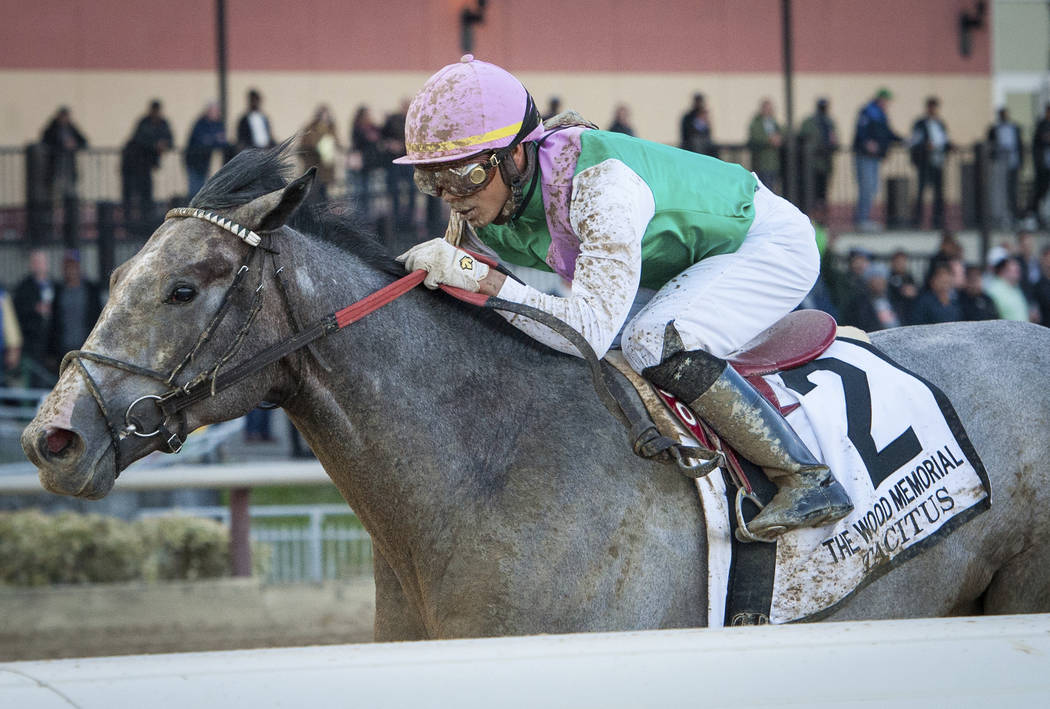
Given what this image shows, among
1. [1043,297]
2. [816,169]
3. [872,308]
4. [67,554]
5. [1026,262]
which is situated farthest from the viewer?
[816,169]

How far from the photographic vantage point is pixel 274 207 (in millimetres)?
2984

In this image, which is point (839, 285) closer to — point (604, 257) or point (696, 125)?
point (696, 125)

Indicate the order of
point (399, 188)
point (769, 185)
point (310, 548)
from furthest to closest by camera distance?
point (769, 185) → point (399, 188) → point (310, 548)

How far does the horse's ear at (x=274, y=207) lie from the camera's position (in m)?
2.98

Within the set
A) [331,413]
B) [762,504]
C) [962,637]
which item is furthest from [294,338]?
[962,637]

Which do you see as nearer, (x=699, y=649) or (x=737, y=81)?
(x=699, y=649)

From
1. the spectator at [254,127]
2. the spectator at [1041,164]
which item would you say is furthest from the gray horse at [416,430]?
the spectator at [1041,164]

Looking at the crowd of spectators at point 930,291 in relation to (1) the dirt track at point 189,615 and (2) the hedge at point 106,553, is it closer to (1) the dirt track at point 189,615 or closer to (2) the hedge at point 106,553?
(1) the dirt track at point 189,615

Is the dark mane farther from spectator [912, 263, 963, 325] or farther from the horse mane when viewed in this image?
spectator [912, 263, 963, 325]

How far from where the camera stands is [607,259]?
3.03 metres

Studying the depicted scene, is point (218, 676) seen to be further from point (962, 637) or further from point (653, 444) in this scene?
point (653, 444)

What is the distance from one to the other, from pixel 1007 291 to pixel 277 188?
952cm

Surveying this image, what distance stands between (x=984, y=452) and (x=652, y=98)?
16309 millimetres

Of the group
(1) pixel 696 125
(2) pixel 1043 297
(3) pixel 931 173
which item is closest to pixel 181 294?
(2) pixel 1043 297
